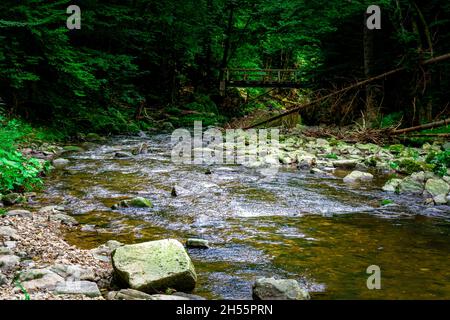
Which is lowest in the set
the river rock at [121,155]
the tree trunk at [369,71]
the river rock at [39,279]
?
the river rock at [39,279]

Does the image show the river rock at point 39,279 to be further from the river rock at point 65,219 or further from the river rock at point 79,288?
the river rock at point 65,219

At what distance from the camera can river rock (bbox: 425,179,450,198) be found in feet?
17.8

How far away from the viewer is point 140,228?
4168 mm

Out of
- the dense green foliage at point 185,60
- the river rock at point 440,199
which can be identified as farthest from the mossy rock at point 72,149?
the river rock at point 440,199

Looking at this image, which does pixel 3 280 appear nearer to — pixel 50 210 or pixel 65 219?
pixel 65 219

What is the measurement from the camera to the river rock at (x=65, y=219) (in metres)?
4.20

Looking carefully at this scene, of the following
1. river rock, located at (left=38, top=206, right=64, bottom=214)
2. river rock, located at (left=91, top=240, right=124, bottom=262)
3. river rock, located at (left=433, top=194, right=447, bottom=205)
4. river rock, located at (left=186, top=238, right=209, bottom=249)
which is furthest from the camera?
river rock, located at (left=433, top=194, right=447, bottom=205)

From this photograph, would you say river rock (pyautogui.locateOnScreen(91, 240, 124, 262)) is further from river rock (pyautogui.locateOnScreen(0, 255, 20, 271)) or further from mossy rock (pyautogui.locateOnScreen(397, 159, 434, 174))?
mossy rock (pyautogui.locateOnScreen(397, 159, 434, 174))

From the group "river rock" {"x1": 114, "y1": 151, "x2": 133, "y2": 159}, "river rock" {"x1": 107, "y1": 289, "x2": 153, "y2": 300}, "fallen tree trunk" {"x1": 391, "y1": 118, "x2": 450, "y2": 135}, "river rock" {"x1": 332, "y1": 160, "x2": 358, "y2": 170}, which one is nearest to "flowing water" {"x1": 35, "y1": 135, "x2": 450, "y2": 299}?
"river rock" {"x1": 107, "y1": 289, "x2": 153, "y2": 300}

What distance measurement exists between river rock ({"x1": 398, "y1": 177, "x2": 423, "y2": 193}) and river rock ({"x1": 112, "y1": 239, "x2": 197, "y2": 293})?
13.1 feet

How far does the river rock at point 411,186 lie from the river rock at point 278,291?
3694 millimetres

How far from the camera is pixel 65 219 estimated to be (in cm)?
425

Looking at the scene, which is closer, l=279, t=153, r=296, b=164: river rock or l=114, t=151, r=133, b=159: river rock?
l=279, t=153, r=296, b=164: river rock

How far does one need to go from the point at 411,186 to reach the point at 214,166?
11.3 feet
